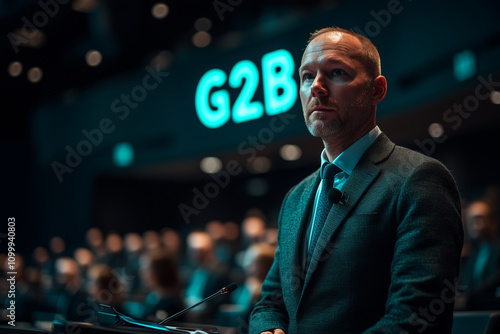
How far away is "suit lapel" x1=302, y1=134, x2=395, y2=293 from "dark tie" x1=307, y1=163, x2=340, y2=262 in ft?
0.16

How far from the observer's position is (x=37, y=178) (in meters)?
11.6

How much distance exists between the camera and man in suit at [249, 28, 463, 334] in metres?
1.18

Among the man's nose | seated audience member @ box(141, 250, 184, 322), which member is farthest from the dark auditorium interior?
the man's nose

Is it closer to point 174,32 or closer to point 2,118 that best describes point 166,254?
point 174,32

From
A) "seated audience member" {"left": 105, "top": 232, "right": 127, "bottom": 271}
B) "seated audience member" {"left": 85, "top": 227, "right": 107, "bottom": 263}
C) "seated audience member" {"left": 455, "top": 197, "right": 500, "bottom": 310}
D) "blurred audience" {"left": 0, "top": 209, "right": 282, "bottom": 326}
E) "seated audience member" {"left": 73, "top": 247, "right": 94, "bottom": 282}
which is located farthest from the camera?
"seated audience member" {"left": 85, "top": 227, "right": 107, "bottom": 263}

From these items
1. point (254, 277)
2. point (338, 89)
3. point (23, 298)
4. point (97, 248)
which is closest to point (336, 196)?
point (338, 89)

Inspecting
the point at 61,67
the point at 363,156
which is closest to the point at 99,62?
the point at 61,67

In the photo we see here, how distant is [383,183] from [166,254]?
3.65 m

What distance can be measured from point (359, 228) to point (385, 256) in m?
0.09

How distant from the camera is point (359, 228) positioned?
127cm

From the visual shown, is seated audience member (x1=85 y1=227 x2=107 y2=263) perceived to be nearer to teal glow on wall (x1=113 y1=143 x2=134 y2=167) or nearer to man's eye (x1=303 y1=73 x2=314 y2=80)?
teal glow on wall (x1=113 y1=143 x2=134 y2=167)

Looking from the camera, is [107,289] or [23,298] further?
[23,298]

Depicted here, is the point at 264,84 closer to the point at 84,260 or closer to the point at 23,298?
the point at 23,298

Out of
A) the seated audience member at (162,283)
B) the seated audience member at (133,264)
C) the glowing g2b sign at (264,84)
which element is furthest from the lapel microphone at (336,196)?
the seated audience member at (133,264)
